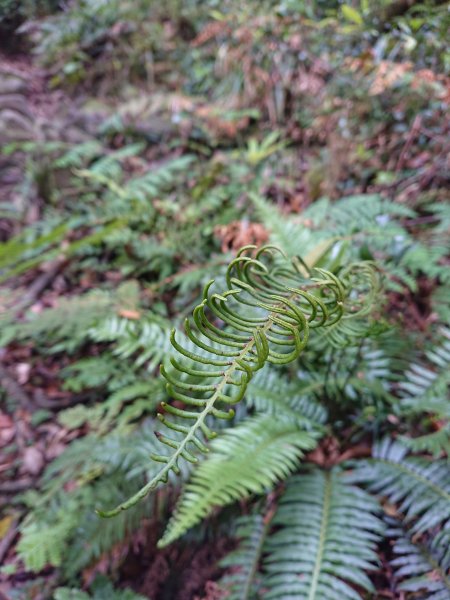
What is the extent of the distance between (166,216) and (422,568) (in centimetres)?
260

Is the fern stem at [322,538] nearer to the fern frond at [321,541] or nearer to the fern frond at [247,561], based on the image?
the fern frond at [321,541]

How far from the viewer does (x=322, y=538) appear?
4.15 feet

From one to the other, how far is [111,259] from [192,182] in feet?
3.29

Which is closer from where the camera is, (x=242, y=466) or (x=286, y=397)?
(x=242, y=466)

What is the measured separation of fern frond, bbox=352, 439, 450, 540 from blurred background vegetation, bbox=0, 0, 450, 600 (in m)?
0.09

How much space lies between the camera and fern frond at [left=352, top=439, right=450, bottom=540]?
1.29 meters

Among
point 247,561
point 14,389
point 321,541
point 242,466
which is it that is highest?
point 242,466

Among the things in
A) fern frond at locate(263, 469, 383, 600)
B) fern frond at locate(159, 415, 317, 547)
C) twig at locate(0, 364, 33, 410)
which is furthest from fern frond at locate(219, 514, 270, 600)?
twig at locate(0, 364, 33, 410)

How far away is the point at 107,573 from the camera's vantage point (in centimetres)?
167

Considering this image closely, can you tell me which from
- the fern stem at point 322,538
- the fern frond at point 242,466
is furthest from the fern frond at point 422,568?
the fern frond at point 242,466

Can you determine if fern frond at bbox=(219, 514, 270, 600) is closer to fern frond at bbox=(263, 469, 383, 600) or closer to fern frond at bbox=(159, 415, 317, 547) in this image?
fern frond at bbox=(263, 469, 383, 600)

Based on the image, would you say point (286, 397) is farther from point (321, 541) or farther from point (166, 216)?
point (166, 216)

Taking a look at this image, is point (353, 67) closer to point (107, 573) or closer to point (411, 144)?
point (411, 144)

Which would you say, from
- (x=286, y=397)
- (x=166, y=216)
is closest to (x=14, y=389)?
(x=166, y=216)
